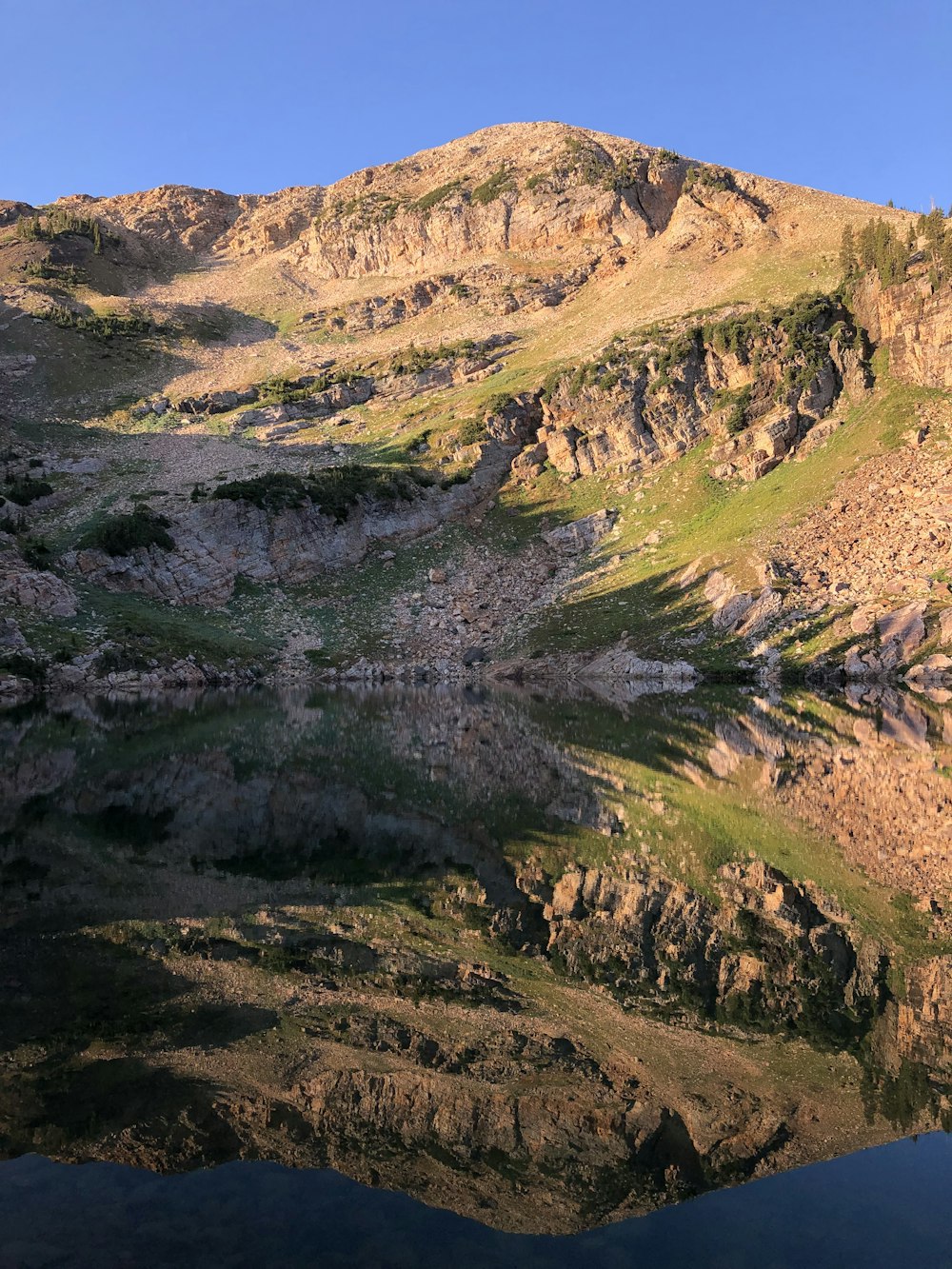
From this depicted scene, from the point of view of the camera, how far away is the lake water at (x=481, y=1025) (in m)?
5.54

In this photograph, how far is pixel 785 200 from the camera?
93.6 metres

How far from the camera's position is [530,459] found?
73.1m

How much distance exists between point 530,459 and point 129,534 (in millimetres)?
34931

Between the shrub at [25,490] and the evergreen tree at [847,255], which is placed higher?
the evergreen tree at [847,255]

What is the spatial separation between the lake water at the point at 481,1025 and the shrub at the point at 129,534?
144 ft

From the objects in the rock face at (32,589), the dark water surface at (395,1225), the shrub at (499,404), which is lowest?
the dark water surface at (395,1225)

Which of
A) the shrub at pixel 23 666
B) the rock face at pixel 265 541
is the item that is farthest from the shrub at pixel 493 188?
the shrub at pixel 23 666

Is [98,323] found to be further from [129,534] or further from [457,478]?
[457,478]

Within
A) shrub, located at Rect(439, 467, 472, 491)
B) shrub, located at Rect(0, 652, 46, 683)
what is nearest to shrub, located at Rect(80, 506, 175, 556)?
shrub, located at Rect(0, 652, 46, 683)

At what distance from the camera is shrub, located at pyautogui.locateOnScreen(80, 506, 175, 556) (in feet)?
194

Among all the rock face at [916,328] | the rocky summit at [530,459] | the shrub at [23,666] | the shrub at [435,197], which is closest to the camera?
the shrub at [23,666]

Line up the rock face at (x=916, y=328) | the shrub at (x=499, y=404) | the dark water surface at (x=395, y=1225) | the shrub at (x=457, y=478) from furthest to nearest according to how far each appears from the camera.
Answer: the shrub at (x=499, y=404)
the shrub at (x=457, y=478)
the rock face at (x=916, y=328)
the dark water surface at (x=395, y=1225)

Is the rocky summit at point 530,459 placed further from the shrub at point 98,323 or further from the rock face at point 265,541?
the shrub at point 98,323

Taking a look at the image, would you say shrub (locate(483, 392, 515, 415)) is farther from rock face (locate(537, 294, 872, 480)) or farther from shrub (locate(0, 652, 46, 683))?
shrub (locate(0, 652, 46, 683))
